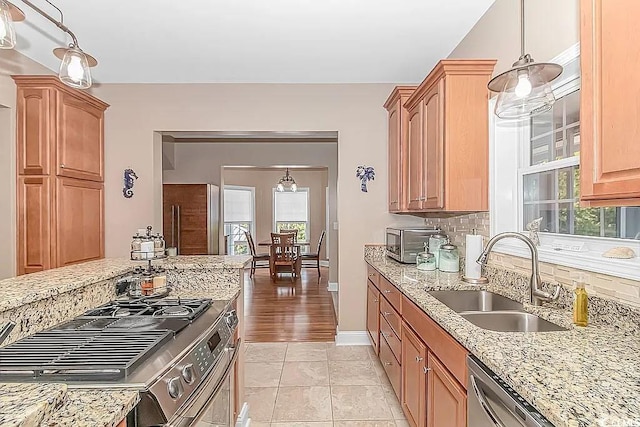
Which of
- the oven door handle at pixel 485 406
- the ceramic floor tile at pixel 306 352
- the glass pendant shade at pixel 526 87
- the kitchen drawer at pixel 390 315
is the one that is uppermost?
the glass pendant shade at pixel 526 87

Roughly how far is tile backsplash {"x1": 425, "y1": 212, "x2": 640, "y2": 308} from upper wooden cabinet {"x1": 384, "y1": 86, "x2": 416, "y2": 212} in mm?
496

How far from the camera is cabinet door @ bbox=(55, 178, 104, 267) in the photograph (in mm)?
3191

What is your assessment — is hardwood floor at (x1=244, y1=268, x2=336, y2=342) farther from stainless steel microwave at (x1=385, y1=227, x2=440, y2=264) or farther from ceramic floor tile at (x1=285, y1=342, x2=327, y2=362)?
stainless steel microwave at (x1=385, y1=227, x2=440, y2=264)

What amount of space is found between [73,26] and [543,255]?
3.38 metres

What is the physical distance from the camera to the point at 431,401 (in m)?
1.86

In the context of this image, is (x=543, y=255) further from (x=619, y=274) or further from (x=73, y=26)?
(x=73, y=26)

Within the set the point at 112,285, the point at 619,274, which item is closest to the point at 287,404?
the point at 112,285

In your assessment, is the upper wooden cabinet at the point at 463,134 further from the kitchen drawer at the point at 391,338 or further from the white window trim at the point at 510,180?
the kitchen drawer at the point at 391,338

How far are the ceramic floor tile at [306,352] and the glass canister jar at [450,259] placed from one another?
144cm

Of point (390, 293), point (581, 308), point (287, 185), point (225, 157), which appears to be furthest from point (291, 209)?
point (581, 308)

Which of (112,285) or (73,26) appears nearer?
(112,285)

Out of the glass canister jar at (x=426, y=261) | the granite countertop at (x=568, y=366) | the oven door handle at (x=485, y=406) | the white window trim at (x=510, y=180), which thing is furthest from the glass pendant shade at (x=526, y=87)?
the glass canister jar at (x=426, y=261)

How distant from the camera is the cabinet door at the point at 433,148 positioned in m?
2.58

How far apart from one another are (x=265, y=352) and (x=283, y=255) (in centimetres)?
386
